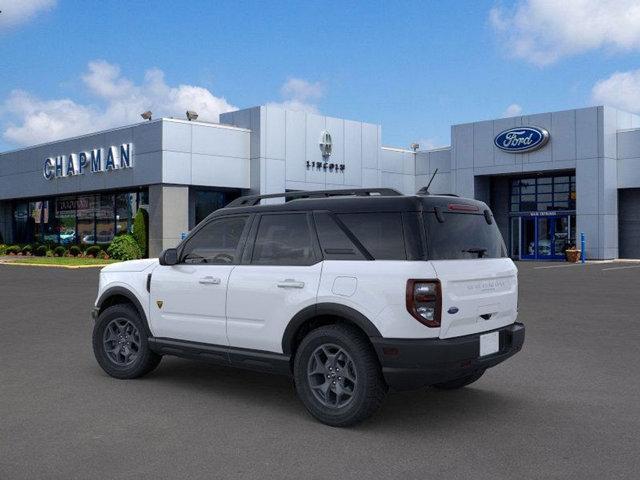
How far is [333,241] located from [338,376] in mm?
1073

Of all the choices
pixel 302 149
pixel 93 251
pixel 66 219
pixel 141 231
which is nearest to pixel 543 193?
pixel 302 149

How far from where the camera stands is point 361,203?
18.0ft

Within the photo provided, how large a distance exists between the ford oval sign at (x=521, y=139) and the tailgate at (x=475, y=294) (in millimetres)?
30423

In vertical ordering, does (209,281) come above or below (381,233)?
below

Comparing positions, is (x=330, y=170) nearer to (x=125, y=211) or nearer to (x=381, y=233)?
(x=125, y=211)

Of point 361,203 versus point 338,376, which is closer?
point 338,376

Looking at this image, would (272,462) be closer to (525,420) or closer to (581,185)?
(525,420)

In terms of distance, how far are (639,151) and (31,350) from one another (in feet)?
103

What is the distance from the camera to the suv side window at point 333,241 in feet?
17.7

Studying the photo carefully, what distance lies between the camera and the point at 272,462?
445 centimetres

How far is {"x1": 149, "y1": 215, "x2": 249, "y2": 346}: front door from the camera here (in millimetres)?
6117

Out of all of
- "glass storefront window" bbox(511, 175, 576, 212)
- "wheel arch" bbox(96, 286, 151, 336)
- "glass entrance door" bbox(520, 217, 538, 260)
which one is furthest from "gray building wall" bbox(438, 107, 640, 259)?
"wheel arch" bbox(96, 286, 151, 336)

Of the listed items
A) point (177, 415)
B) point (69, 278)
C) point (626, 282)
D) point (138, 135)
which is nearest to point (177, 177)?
point (138, 135)

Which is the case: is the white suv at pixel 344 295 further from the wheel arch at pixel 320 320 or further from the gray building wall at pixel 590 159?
the gray building wall at pixel 590 159
